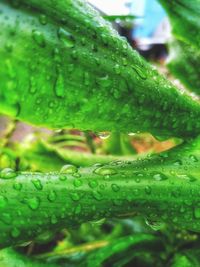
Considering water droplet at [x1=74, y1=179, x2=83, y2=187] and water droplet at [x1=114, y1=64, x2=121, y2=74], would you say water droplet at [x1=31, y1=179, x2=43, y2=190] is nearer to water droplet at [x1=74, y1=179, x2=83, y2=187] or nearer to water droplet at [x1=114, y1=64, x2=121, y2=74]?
water droplet at [x1=74, y1=179, x2=83, y2=187]

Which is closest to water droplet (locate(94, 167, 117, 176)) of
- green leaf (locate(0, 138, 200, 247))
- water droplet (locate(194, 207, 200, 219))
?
green leaf (locate(0, 138, 200, 247))

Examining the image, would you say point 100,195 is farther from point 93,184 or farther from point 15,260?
point 15,260

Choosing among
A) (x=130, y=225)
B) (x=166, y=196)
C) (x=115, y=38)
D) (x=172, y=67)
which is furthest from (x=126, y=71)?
(x=130, y=225)

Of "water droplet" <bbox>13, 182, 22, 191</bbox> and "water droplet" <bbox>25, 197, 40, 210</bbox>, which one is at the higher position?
"water droplet" <bbox>13, 182, 22, 191</bbox>

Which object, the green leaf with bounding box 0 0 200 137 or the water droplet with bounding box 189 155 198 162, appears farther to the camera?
the water droplet with bounding box 189 155 198 162

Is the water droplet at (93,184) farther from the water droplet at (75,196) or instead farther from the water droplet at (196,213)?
the water droplet at (196,213)

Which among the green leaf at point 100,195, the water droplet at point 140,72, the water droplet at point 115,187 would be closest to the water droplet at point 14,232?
the green leaf at point 100,195
